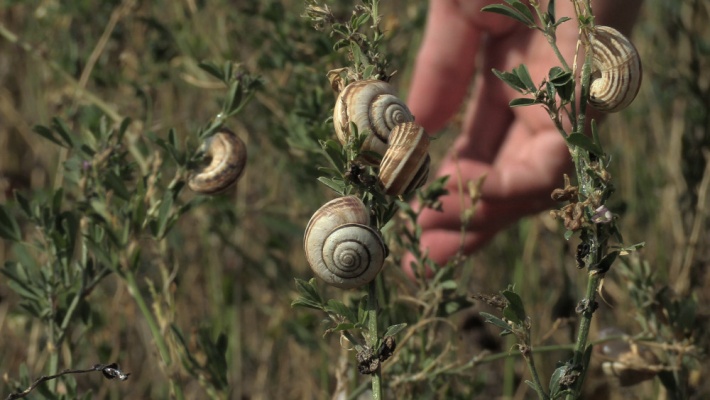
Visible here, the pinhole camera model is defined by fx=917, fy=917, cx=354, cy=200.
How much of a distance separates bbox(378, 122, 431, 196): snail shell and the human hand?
53 centimetres

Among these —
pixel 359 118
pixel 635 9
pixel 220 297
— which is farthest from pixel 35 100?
pixel 359 118

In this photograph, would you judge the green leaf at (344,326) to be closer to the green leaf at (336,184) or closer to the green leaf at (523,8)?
the green leaf at (336,184)

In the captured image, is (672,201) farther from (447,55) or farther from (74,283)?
(74,283)

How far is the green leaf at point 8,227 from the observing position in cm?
129

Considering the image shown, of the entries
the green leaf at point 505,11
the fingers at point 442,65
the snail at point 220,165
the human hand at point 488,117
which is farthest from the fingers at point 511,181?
the green leaf at point 505,11

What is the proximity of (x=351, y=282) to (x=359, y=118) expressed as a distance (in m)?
0.16

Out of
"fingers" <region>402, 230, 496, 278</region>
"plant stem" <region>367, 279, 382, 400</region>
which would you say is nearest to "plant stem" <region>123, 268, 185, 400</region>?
"plant stem" <region>367, 279, 382, 400</region>

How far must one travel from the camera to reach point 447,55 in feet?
5.52

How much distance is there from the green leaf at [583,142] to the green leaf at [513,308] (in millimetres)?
156

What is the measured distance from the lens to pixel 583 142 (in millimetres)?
869

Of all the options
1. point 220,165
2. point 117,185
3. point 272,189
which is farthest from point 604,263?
point 272,189

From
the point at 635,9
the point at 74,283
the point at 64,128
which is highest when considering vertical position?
the point at 635,9

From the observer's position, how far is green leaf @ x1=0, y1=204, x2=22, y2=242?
129 cm

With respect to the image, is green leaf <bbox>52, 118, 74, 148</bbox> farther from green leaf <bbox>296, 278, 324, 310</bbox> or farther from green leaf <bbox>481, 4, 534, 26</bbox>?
green leaf <bbox>481, 4, 534, 26</bbox>
